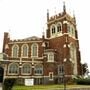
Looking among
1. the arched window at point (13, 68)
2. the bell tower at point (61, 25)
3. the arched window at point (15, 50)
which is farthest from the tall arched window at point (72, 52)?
the arched window at point (15, 50)

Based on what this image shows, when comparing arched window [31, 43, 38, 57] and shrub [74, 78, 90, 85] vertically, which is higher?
arched window [31, 43, 38, 57]

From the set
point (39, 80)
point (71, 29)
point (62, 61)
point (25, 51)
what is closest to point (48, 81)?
point (39, 80)

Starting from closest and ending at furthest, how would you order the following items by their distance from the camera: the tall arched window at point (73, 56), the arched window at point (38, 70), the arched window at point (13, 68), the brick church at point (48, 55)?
1. the brick church at point (48, 55)
2. the arched window at point (13, 68)
3. the arched window at point (38, 70)
4. the tall arched window at point (73, 56)

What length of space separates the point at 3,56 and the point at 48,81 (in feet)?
40.1

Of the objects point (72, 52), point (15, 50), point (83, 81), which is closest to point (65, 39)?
point (72, 52)

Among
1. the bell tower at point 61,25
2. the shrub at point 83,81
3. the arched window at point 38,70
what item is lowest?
the shrub at point 83,81

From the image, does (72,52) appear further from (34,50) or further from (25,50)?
(25,50)

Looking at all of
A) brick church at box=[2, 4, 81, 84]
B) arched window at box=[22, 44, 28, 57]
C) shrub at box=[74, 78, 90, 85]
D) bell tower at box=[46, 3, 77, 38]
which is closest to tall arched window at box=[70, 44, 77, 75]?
brick church at box=[2, 4, 81, 84]

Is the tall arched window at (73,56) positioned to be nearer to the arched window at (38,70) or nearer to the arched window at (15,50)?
the arched window at (38,70)

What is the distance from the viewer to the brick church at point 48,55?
183ft

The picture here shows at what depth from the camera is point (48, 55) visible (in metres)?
57.1

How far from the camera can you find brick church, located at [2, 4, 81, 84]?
55.7 meters

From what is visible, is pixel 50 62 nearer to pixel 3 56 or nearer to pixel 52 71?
pixel 52 71

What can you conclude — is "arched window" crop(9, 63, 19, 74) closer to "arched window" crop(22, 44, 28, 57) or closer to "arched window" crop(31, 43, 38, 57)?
"arched window" crop(22, 44, 28, 57)
